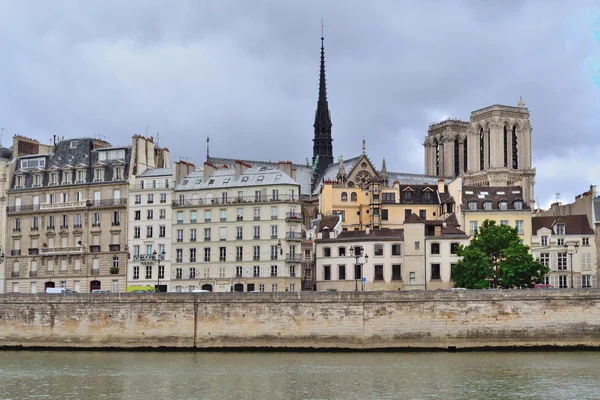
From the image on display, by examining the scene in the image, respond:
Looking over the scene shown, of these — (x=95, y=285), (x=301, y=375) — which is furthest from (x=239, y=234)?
(x=301, y=375)

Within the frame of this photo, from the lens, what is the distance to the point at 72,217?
257 ft

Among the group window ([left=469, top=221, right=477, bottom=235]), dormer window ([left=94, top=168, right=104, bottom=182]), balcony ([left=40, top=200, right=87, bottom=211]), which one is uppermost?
dormer window ([left=94, top=168, right=104, bottom=182])

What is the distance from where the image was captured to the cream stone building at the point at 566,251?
7612 centimetres

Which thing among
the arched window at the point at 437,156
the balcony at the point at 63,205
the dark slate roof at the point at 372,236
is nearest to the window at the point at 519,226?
the dark slate roof at the point at 372,236

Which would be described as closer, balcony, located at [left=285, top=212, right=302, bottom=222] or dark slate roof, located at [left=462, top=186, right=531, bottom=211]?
balcony, located at [left=285, top=212, right=302, bottom=222]

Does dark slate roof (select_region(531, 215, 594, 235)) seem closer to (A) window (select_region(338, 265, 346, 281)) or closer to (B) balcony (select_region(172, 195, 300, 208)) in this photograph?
(A) window (select_region(338, 265, 346, 281))

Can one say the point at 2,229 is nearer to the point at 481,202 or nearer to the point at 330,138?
the point at 481,202

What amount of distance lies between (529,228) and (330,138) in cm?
5567

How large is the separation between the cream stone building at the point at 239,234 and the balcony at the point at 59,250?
306 inches

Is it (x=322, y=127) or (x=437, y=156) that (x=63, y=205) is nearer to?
(x=322, y=127)

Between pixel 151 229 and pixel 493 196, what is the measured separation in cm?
2684

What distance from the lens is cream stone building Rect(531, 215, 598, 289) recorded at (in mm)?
76125

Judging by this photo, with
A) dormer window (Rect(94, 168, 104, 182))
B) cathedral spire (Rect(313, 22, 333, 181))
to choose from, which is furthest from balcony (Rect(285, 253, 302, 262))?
cathedral spire (Rect(313, 22, 333, 181))

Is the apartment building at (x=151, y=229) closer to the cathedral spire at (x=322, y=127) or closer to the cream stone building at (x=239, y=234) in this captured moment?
the cream stone building at (x=239, y=234)
